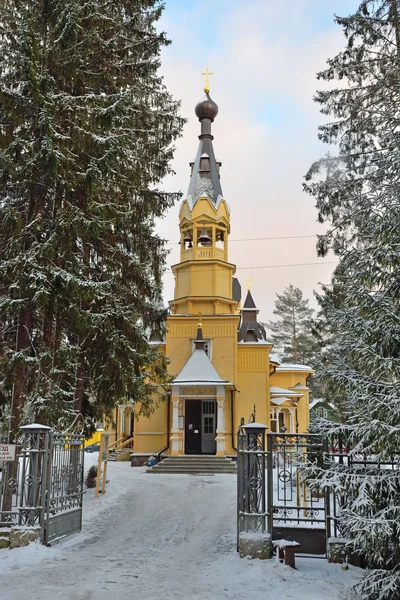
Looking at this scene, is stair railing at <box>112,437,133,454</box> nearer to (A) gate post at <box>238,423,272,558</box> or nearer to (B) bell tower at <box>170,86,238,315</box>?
(B) bell tower at <box>170,86,238,315</box>

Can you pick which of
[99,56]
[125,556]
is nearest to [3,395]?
[125,556]

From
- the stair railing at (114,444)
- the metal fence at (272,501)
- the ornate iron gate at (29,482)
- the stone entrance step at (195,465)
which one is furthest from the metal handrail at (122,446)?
the metal fence at (272,501)

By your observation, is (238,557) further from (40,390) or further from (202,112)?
(202,112)

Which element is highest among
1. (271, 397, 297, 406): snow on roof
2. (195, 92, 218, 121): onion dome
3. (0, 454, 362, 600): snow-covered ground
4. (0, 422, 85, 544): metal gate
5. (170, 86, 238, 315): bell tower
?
(195, 92, 218, 121): onion dome

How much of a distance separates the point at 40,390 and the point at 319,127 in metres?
8.65

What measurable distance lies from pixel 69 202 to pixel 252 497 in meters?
6.46

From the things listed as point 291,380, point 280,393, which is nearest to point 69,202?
A: point 280,393

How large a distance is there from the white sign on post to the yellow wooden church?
1436 cm

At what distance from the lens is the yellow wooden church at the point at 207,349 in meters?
23.6

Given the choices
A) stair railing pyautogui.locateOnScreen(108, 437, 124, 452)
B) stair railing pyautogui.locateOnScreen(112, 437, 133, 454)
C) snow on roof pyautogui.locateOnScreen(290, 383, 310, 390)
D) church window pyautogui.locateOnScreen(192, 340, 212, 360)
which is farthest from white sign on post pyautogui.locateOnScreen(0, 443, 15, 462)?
snow on roof pyautogui.locateOnScreen(290, 383, 310, 390)

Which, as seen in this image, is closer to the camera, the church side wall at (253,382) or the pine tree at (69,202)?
the pine tree at (69,202)

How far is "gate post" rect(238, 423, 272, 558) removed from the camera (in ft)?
25.7

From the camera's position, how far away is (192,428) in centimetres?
2427

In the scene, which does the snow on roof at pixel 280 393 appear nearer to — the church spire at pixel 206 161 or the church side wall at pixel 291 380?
the church side wall at pixel 291 380
